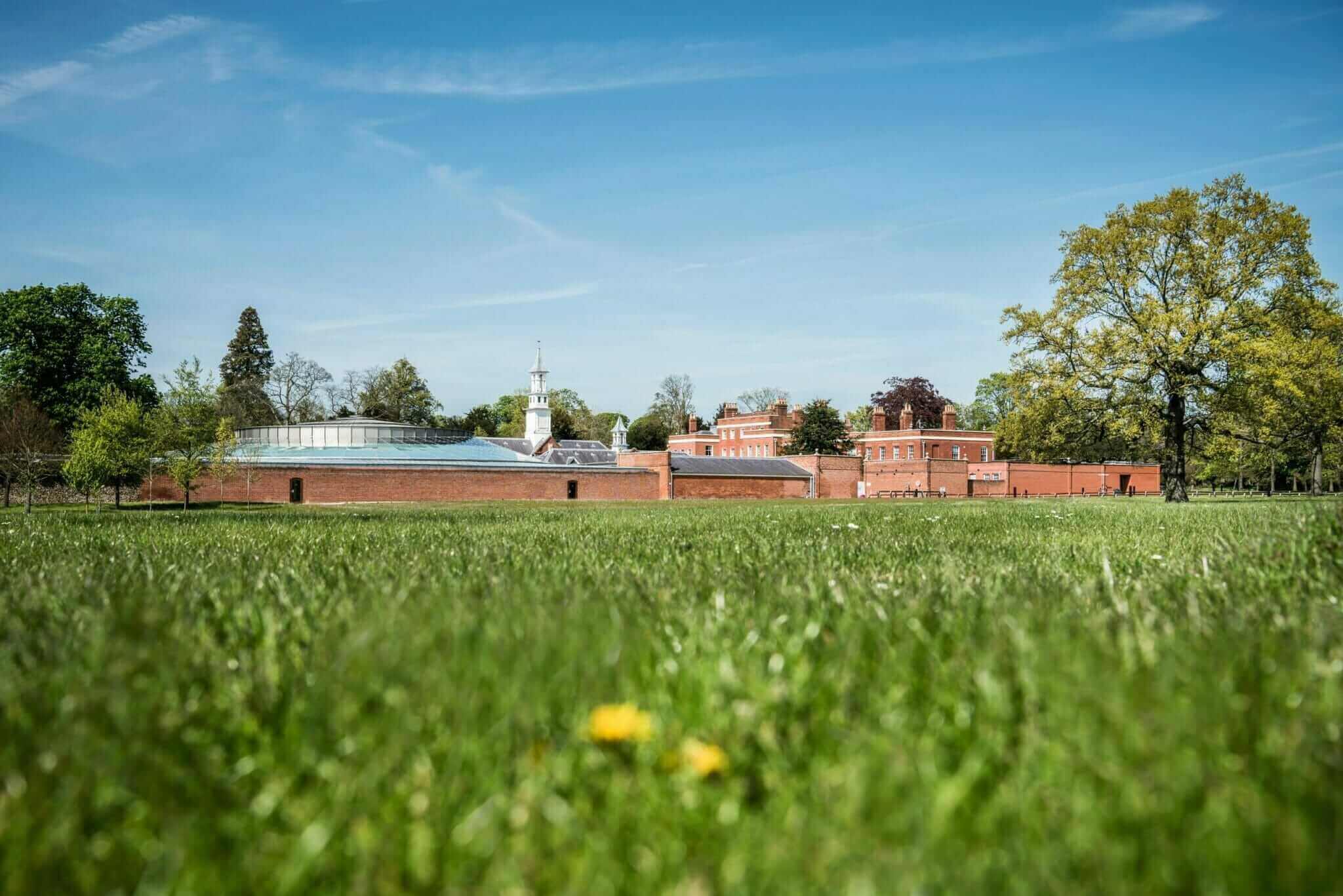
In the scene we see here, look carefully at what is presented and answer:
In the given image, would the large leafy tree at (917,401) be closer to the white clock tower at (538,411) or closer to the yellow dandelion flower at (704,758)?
the white clock tower at (538,411)

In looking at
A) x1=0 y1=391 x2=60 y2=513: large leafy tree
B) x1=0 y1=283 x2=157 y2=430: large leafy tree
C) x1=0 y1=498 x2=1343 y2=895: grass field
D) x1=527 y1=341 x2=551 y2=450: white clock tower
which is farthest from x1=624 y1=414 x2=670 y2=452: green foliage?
x1=0 y1=498 x2=1343 y2=895: grass field

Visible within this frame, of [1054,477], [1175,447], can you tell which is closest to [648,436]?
[1054,477]

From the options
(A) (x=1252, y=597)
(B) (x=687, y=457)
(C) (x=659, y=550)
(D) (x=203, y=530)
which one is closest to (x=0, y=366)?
(B) (x=687, y=457)

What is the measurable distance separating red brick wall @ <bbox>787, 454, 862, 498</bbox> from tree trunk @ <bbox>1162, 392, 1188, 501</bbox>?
40285 millimetres

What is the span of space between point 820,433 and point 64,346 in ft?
207

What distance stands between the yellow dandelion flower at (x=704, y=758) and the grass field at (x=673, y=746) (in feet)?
0.03

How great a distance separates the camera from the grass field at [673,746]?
1286 mm

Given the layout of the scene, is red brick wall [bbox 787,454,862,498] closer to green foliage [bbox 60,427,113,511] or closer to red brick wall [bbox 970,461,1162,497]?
red brick wall [bbox 970,461,1162,497]

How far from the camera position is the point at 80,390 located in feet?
187

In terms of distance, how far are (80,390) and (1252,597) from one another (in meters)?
65.8

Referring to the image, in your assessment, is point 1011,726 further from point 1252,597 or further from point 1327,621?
point 1252,597

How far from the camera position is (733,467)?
235ft

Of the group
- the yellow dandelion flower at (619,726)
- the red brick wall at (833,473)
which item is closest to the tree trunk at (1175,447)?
the yellow dandelion flower at (619,726)

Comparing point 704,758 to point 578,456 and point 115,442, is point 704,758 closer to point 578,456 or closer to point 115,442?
point 115,442
